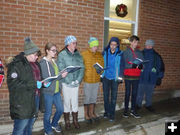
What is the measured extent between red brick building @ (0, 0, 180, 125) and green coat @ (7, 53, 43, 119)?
4.94 feet

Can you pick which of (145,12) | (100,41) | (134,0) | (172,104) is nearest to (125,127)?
(100,41)

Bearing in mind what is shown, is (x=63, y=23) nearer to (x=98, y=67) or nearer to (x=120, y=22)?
(x=98, y=67)

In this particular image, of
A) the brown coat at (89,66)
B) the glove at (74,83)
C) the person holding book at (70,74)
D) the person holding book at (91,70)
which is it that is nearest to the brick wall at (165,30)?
the person holding book at (91,70)

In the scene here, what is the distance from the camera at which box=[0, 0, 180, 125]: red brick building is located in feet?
12.7

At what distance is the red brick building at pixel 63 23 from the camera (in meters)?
3.87

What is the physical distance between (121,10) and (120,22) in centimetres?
41

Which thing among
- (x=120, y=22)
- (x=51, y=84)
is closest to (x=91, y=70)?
(x=51, y=84)

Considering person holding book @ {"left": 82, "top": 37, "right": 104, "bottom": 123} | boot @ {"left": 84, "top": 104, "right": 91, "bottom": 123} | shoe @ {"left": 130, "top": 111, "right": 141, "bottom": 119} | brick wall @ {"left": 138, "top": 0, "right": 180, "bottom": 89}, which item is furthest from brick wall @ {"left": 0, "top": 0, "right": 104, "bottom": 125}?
shoe @ {"left": 130, "top": 111, "right": 141, "bottom": 119}

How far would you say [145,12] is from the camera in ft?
19.3

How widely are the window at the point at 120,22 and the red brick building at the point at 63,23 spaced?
0.24 metres

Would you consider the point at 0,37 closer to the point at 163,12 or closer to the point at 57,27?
the point at 57,27

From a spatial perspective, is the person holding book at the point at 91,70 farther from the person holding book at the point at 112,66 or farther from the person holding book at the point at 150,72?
the person holding book at the point at 150,72

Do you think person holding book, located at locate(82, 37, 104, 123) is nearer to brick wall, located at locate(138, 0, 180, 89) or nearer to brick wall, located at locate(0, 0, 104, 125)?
brick wall, located at locate(0, 0, 104, 125)

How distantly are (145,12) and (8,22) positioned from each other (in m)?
4.51
